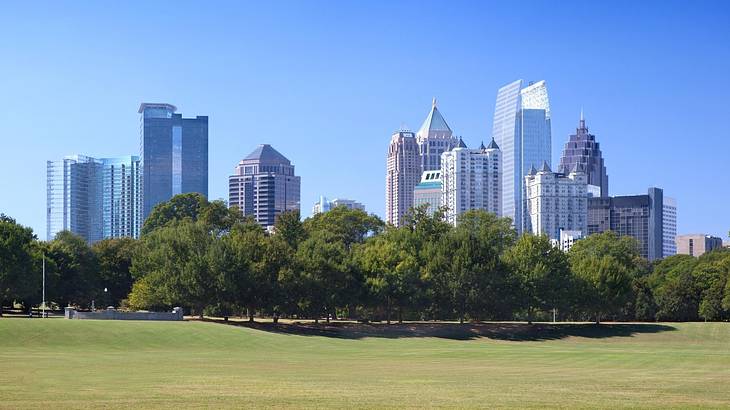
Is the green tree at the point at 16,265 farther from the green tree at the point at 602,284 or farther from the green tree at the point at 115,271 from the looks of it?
the green tree at the point at 602,284

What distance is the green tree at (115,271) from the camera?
136 metres

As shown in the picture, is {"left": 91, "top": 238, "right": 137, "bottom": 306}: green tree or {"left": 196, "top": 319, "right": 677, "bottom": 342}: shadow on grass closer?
{"left": 196, "top": 319, "right": 677, "bottom": 342}: shadow on grass

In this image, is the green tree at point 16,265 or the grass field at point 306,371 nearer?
the grass field at point 306,371

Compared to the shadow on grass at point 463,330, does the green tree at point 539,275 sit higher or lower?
higher

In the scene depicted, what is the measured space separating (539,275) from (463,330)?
50.0ft

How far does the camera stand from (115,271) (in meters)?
138

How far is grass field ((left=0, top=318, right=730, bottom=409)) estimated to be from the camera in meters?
36.7

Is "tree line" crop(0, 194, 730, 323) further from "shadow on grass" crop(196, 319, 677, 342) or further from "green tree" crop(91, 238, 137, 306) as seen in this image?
"shadow on grass" crop(196, 319, 677, 342)

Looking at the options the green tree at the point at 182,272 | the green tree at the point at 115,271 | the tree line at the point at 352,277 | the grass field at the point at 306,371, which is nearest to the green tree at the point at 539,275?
the tree line at the point at 352,277

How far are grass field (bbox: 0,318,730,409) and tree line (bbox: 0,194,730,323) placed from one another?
9975mm

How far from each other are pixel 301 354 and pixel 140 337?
13.5 m

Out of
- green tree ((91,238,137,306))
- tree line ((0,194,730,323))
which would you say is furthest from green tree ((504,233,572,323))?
green tree ((91,238,137,306))

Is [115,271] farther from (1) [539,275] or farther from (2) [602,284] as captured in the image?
(2) [602,284]

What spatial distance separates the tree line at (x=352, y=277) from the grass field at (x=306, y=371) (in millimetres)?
9975
